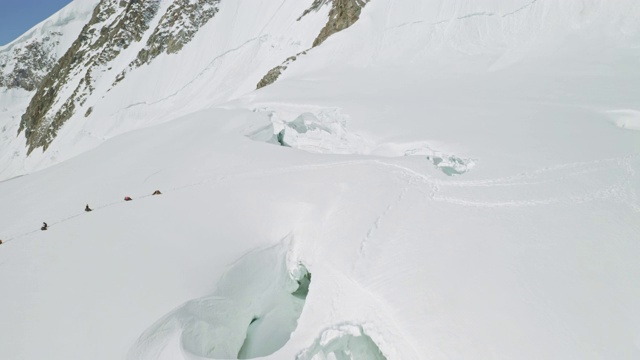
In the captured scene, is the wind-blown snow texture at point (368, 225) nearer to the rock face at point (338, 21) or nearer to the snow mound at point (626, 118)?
the snow mound at point (626, 118)

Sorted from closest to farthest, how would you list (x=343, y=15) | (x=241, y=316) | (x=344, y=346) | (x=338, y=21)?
1. (x=344, y=346)
2. (x=241, y=316)
3. (x=343, y=15)
4. (x=338, y=21)

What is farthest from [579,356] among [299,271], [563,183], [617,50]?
[617,50]

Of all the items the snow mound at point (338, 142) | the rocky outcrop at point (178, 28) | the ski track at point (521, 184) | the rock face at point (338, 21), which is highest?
the rocky outcrop at point (178, 28)

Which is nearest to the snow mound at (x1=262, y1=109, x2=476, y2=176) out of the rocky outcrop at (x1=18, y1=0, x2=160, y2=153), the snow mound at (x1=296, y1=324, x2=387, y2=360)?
the snow mound at (x1=296, y1=324, x2=387, y2=360)

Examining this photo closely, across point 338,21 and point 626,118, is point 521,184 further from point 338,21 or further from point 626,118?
point 338,21

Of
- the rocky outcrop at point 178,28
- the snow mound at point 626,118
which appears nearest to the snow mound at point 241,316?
the snow mound at point 626,118

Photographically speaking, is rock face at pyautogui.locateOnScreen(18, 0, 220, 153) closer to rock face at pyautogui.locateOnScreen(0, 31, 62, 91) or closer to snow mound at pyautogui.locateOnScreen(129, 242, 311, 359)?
rock face at pyautogui.locateOnScreen(0, 31, 62, 91)

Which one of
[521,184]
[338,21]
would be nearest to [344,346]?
[521,184]
